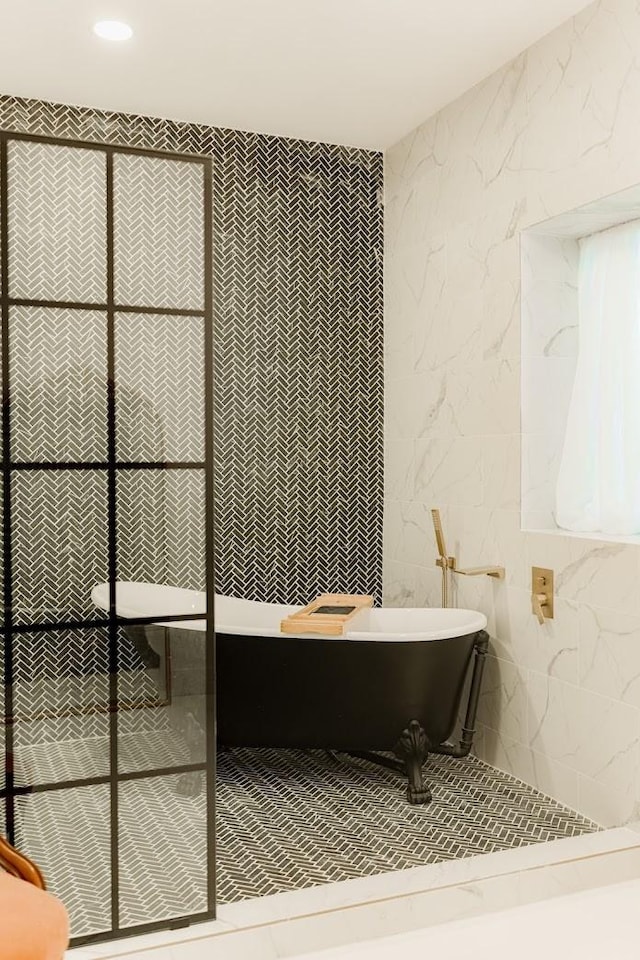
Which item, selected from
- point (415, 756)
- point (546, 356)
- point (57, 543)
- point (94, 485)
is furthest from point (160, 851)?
point (546, 356)

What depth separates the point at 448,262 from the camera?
4141mm

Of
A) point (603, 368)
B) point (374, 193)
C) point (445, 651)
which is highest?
point (374, 193)

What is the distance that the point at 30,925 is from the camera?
1.55 meters

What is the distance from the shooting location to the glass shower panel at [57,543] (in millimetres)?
2277

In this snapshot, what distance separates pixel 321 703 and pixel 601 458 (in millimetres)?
1444

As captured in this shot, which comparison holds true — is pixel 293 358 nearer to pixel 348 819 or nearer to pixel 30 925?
pixel 348 819

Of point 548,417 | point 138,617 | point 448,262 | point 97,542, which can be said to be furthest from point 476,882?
point 448,262

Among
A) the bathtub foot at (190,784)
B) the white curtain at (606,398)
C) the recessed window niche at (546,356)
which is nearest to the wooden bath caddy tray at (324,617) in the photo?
the recessed window niche at (546,356)

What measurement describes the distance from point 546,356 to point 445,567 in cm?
104

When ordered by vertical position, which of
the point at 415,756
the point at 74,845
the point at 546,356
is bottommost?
the point at 415,756

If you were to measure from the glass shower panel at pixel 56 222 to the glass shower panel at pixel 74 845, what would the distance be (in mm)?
1282

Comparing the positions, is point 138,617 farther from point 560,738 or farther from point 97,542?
point 560,738

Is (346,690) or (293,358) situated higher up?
(293,358)

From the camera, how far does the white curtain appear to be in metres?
3.42
